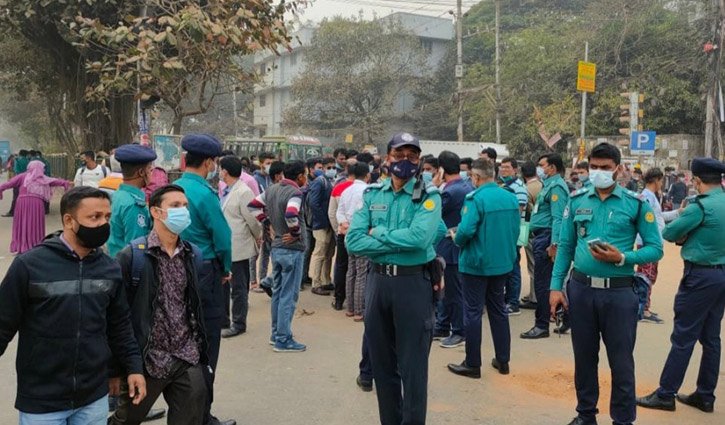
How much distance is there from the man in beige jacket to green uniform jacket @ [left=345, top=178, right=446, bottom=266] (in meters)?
2.71

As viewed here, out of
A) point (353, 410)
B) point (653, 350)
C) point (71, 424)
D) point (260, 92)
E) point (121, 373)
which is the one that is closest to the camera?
point (71, 424)

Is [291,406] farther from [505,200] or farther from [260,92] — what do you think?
[260,92]

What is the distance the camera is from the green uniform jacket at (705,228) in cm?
452

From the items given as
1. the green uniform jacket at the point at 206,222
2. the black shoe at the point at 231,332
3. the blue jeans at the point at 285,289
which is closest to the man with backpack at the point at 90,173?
the black shoe at the point at 231,332

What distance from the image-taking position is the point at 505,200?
5.39m

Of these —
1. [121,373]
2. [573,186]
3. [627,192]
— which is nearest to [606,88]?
[573,186]

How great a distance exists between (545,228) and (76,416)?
17.6 ft

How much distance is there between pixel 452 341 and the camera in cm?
623

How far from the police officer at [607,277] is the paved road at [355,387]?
62 centimetres

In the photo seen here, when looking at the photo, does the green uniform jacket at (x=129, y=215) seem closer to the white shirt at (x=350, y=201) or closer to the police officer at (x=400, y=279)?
the police officer at (x=400, y=279)

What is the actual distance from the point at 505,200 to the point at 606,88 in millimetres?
26984

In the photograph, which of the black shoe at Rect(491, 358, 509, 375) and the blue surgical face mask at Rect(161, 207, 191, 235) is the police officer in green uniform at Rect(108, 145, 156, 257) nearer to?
the blue surgical face mask at Rect(161, 207, 191, 235)

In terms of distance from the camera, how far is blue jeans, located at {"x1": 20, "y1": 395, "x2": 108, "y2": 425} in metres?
2.59

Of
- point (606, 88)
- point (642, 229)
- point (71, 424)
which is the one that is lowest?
point (71, 424)
